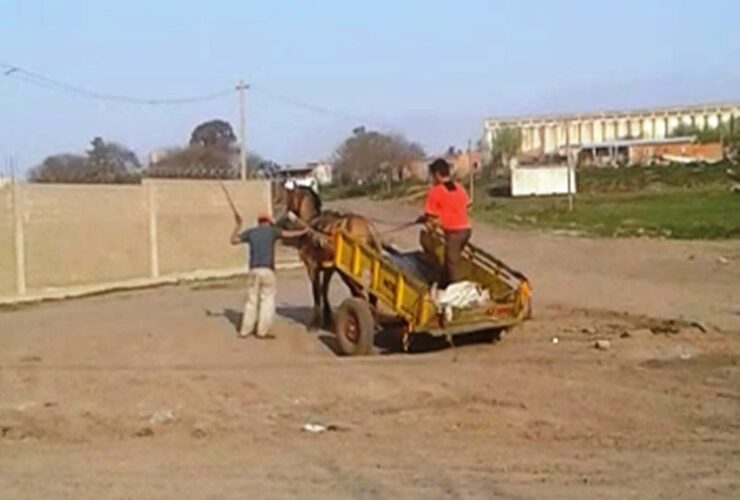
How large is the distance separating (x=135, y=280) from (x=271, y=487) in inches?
1043

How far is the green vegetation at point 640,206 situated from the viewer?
53.3 m

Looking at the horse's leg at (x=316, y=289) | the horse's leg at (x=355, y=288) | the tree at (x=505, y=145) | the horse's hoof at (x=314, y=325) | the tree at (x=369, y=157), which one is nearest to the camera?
the horse's leg at (x=355, y=288)

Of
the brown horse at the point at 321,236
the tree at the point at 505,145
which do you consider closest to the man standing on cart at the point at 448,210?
the brown horse at the point at 321,236

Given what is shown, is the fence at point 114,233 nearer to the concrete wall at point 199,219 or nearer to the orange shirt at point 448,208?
the concrete wall at point 199,219

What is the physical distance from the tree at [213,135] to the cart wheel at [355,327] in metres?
67.4

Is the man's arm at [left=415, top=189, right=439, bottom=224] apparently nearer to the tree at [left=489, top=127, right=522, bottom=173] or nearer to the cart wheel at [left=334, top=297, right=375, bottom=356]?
the cart wheel at [left=334, top=297, right=375, bottom=356]

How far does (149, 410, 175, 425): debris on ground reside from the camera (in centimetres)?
1430

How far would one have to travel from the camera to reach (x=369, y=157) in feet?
393

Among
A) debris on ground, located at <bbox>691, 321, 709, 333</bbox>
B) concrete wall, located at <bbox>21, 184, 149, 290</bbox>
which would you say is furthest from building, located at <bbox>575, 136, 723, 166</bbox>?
debris on ground, located at <bbox>691, 321, 709, 333</bbox>

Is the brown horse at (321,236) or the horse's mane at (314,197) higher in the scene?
the horse's mane at (314,197)

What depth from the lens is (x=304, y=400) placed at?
15102mm

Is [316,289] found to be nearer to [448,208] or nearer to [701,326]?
[448,208]

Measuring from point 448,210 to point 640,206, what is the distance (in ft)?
176

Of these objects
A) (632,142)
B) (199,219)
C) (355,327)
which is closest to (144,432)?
(355,327)
